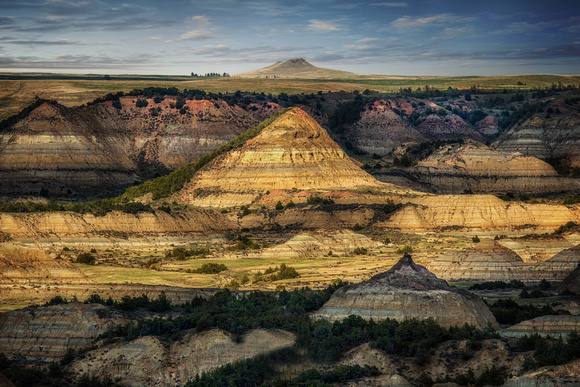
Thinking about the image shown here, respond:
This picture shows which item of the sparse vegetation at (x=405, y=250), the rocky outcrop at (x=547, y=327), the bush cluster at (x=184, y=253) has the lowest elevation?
the bush cluster at (x=184, y=253)

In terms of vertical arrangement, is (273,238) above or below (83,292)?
below

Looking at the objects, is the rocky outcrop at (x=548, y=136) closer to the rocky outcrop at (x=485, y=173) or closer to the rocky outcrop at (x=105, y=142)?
the rocky outcrop at (x=485, y=173)

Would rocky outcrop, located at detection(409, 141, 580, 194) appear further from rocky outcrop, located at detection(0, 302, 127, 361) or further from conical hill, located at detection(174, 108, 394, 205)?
rocky outcrop, located at detection(0, 302, 127, 361)

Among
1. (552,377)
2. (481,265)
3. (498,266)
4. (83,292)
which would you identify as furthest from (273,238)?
(552,377)

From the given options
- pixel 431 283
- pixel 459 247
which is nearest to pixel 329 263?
pixel 459 247

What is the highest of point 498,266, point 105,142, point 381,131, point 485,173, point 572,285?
point 105,142

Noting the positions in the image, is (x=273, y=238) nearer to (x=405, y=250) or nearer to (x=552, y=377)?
(x=405, y=250)

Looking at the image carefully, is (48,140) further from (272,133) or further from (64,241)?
(64,241)

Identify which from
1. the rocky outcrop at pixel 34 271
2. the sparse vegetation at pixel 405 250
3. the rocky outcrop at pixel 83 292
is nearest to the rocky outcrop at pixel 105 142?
the sparse vegetation at pixel 405 250
